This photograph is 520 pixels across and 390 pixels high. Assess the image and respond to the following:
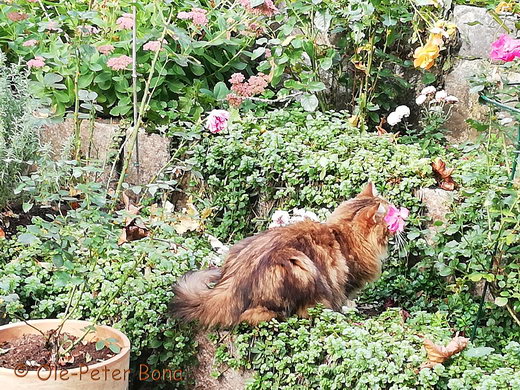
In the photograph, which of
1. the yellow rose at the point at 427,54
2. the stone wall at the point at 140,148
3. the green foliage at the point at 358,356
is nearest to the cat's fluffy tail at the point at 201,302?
the green foliage at the point at 358,356

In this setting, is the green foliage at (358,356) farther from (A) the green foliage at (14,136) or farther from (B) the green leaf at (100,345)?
(A) the green foliage at (14,136)

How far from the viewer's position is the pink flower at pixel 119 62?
207 inches

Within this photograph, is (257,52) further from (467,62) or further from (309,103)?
(467,62)

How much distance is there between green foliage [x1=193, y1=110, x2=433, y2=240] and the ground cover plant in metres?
0.01

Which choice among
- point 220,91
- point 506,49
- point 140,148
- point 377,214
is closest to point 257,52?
point 220,91

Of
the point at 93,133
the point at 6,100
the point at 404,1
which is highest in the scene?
the point at 404,1

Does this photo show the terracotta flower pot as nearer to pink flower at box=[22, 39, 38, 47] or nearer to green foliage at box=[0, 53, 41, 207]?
green foliage at box=[0, 53, 41, 207]

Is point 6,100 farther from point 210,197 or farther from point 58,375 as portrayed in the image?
point 58,375

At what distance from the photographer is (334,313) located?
138 inches

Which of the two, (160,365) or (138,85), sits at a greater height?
(138,85)

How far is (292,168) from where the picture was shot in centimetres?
492

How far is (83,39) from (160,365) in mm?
2266

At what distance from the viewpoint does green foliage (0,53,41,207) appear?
177 inches

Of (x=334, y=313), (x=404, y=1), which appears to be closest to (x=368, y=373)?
(x=334, y=313)
